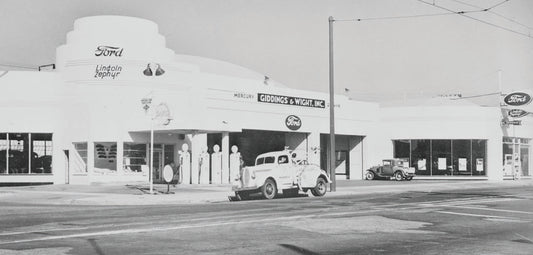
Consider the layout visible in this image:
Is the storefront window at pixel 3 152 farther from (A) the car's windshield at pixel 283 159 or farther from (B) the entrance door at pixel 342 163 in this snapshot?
(B) the entrance door at pixel 342 163

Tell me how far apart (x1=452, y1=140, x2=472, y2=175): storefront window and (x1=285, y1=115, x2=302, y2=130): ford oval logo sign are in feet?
42.5

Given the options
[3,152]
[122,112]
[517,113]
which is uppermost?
[517,113]

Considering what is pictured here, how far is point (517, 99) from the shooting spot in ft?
162

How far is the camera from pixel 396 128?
52.3 m

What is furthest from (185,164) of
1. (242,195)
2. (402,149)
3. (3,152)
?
(402,149)

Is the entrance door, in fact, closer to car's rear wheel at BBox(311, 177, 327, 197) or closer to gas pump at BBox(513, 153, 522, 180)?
gas pump at BBox(513, 153, 522, 180)

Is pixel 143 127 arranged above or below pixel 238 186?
above

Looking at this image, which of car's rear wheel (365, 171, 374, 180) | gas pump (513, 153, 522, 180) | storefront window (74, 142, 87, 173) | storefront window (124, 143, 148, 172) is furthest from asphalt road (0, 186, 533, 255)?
gas pump (513, 153, 522, 180)

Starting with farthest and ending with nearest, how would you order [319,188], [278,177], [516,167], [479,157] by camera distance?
[516,167] < [479,157] < [319,188] < [278,177]

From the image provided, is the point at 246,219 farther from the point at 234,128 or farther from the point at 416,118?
the point at 416,118

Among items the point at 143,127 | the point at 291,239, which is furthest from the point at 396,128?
the point at 291,239

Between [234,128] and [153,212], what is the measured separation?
2095 centimetres

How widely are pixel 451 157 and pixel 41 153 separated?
1188 inches

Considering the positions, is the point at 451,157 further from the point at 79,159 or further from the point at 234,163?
the point at 79,159
